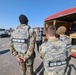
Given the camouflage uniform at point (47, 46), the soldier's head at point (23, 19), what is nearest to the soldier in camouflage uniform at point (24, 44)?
the soldier's head at point (23, 19)

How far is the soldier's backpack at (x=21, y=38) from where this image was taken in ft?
9.95

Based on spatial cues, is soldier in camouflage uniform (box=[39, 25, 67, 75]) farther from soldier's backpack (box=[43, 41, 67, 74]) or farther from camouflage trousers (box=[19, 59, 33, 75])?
camouflage trousers (box=[19, 59, 33, 75])

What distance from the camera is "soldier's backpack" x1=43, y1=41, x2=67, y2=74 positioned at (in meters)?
2.12

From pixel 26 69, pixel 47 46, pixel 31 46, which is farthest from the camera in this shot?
pixel 26 69

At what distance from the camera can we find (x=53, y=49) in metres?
2.11

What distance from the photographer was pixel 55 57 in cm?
215

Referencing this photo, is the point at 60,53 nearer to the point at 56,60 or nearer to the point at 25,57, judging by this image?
the point at 56,60

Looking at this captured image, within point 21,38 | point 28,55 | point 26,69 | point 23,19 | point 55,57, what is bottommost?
point 26,69

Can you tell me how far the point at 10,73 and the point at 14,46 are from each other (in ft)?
4.67

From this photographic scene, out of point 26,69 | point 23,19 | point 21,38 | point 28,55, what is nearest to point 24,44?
point 21,38

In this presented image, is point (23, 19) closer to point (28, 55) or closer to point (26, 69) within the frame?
point (28, 55)

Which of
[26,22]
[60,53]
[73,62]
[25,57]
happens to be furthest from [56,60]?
[73,62]

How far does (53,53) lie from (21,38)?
1197mm

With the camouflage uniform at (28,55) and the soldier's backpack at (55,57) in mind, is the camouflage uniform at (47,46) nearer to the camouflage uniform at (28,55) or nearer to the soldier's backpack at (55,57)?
the soldier's backpack at (55,57)
